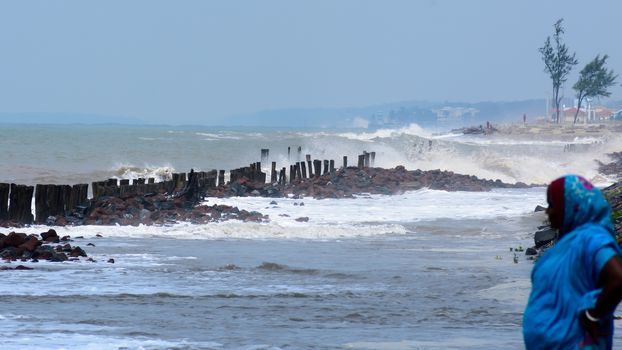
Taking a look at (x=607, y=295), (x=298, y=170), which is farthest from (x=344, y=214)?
(x=607, y=295)

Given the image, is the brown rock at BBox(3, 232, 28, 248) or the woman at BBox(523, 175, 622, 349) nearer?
the woman at BBox(523, 175, 622, 349)

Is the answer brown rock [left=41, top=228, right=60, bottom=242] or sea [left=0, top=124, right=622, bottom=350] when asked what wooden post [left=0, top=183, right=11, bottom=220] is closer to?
sea [left=0, top=124, right=622, bottom=350]

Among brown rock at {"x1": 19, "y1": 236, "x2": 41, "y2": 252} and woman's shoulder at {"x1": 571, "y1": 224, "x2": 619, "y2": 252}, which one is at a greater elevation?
woman's shoulder at {"x1": 571, "y1": 224, "x2": 619, "y2": 252}

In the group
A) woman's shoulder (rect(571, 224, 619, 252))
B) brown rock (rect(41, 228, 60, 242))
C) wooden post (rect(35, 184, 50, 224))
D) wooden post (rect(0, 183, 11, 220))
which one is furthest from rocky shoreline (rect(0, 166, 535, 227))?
woman's shoulder (rect(571, 224, 619, 252))

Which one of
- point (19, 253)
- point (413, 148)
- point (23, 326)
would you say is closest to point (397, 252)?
point (19, 253)

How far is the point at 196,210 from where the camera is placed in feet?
77.7

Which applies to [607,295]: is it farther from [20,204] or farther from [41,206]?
[41,206]

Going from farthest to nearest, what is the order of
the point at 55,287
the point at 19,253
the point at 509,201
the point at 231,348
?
the point at 509,201 < the point at 19,253 < the point at 55,287 < the point at 231,348

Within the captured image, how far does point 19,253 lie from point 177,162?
4974 cm

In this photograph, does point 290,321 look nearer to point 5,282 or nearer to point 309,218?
point 5,282

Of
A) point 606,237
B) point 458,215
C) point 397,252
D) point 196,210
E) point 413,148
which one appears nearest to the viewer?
point 606,237

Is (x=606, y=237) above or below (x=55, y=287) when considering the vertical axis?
above

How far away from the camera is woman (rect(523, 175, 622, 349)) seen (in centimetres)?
479

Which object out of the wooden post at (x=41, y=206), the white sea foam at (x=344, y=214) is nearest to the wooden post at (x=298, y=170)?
the white sea foam at (x=344, y=214)
